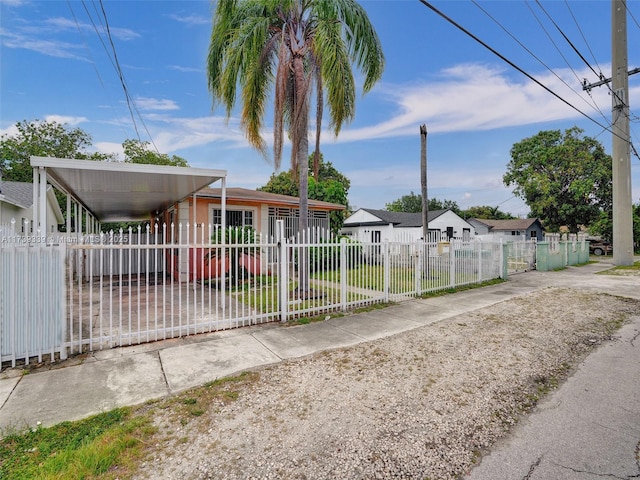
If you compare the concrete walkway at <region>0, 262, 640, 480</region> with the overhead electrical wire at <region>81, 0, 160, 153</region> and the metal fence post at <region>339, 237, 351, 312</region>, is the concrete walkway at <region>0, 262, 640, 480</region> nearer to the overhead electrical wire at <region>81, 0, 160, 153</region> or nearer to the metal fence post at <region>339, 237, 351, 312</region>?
the metal fence post at <region>339, 237, 351, 312</region>

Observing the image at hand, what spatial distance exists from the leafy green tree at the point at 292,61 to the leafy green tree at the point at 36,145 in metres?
28.9

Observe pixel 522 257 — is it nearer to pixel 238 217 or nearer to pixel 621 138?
pixel 621 138

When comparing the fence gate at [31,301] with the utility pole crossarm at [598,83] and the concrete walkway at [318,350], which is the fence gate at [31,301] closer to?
the concrete walkway at [318,350]

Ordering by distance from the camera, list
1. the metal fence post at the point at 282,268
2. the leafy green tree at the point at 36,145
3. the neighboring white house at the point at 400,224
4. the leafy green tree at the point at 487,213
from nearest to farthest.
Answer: the metal fence post at the point at 282,268, the leafy green tree at the point at 36,145, the neighboring white house at the point at 400,224, the leafy green tree at the point at 487,213

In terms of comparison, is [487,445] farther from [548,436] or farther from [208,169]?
[208,169]

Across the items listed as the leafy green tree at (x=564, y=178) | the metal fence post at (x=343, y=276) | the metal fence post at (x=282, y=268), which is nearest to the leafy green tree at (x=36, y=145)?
the metal fence post at (x=282, y=268)

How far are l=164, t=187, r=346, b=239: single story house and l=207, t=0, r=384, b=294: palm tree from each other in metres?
4.20

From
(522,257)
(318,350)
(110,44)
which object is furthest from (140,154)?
(318,350)

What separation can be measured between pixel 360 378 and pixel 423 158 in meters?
10.1

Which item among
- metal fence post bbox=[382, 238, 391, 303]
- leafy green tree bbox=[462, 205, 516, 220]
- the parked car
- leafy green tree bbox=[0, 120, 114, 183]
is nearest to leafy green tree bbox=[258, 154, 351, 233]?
metal fence post bbox=[382, 238, 391, 303]

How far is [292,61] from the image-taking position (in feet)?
26.9

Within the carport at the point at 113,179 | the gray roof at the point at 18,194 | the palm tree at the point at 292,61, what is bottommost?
the carport at the point at 113,179

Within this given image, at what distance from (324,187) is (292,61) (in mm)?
16211

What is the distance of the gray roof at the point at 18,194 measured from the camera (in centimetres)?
1405
